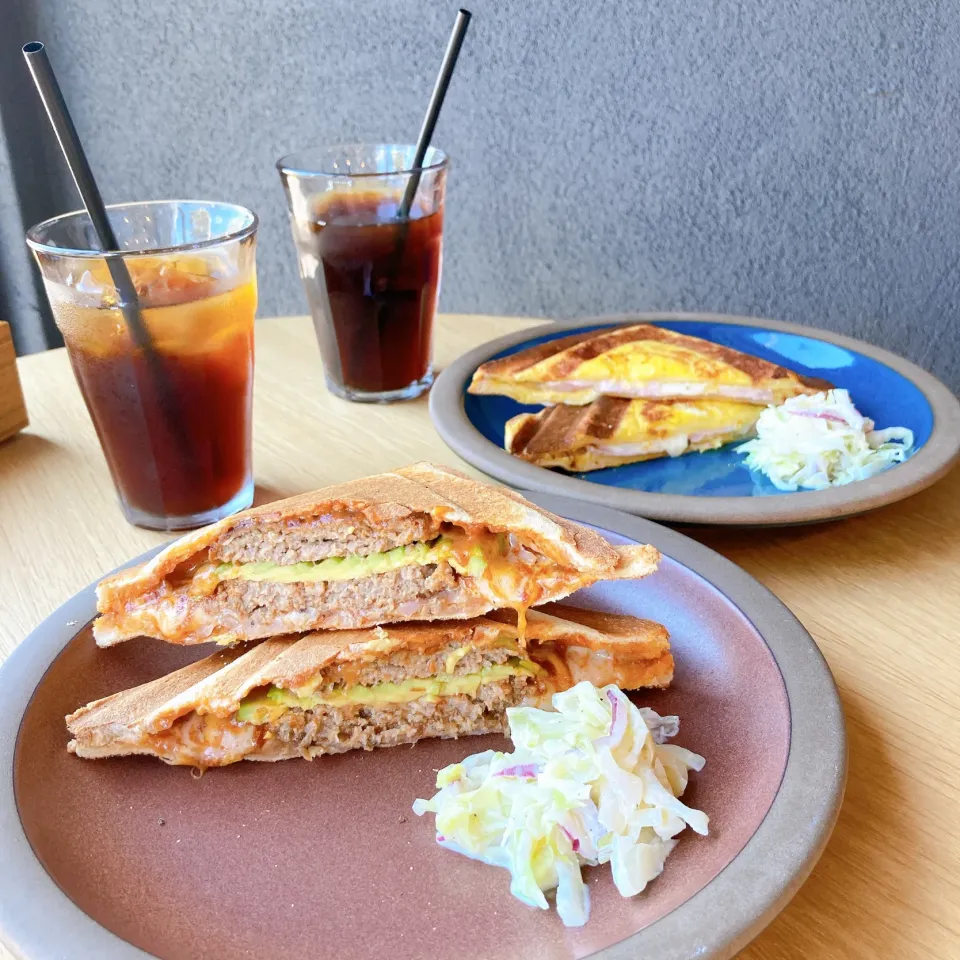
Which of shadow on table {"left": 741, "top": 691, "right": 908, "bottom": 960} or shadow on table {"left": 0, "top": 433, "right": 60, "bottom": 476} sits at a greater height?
shadow on table {"left": 741, "top": 691, "right": 908, "bottom": 960}

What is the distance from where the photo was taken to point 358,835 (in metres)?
0.89

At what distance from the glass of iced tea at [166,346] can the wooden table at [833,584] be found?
0.31ft

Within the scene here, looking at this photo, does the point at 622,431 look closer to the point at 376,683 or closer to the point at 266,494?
the point at 266,494

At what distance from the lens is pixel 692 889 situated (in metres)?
0.76

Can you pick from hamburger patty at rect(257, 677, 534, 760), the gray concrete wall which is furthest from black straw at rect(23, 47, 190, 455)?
the gray concrete wall

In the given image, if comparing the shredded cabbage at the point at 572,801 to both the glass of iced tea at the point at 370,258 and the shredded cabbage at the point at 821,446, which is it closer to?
the shredded cabbage at the point at 821,446

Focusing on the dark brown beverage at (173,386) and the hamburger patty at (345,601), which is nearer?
the hamburger patty at (345,601)

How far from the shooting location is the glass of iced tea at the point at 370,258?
1.73 meters

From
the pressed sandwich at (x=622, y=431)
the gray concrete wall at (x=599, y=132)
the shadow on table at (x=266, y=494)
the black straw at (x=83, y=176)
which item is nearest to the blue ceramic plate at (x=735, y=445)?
the pressed sandwich at (x=622, y=431)

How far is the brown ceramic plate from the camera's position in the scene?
73cm

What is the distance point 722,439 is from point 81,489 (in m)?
1.12

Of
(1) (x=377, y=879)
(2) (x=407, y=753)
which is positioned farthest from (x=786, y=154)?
(1) (x=377, y=879)

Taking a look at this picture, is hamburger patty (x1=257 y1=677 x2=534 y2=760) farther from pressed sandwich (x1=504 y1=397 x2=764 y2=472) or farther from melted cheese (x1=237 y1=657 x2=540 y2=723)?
pressed sandwich (x1=504 y1=397 x2=764 y2=472)

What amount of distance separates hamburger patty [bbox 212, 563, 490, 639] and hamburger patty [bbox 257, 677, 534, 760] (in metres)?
0.09
